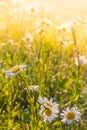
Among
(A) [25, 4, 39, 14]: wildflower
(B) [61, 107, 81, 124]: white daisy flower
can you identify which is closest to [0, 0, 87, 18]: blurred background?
(A) [25, 4, 39, 14]: wildflower

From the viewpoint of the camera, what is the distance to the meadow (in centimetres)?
221

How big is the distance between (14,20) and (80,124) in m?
2.88

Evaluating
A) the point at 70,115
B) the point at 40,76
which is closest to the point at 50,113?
the point at 70,115

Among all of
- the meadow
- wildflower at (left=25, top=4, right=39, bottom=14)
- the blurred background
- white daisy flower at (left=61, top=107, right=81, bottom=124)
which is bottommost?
white daisy flower at (left=61, top=107, right=81, bottom=124)

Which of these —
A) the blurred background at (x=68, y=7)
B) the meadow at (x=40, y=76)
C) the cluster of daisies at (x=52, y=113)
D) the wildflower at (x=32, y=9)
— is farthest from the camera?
the blurred background at (x=68, y=7)

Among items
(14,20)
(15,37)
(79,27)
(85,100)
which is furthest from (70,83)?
(14,20)

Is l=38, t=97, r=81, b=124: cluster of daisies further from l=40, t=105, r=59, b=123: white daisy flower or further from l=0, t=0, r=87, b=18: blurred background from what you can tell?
l=0, t=0, r=87, b=18: blurred background

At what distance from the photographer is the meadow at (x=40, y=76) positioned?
2.21 metres

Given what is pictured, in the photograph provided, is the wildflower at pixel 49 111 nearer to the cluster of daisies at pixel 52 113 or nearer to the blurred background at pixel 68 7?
the cluster of daisies at pixel 52 113

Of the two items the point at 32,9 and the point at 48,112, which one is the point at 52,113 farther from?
the point at 32,9

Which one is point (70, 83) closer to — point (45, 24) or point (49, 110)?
point (45, 24)

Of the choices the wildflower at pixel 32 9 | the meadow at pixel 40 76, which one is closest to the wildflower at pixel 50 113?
the meadow at pixel 40 76

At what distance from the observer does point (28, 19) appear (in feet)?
18.9

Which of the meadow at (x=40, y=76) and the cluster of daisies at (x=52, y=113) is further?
the meadow at (x=40, y=76)
